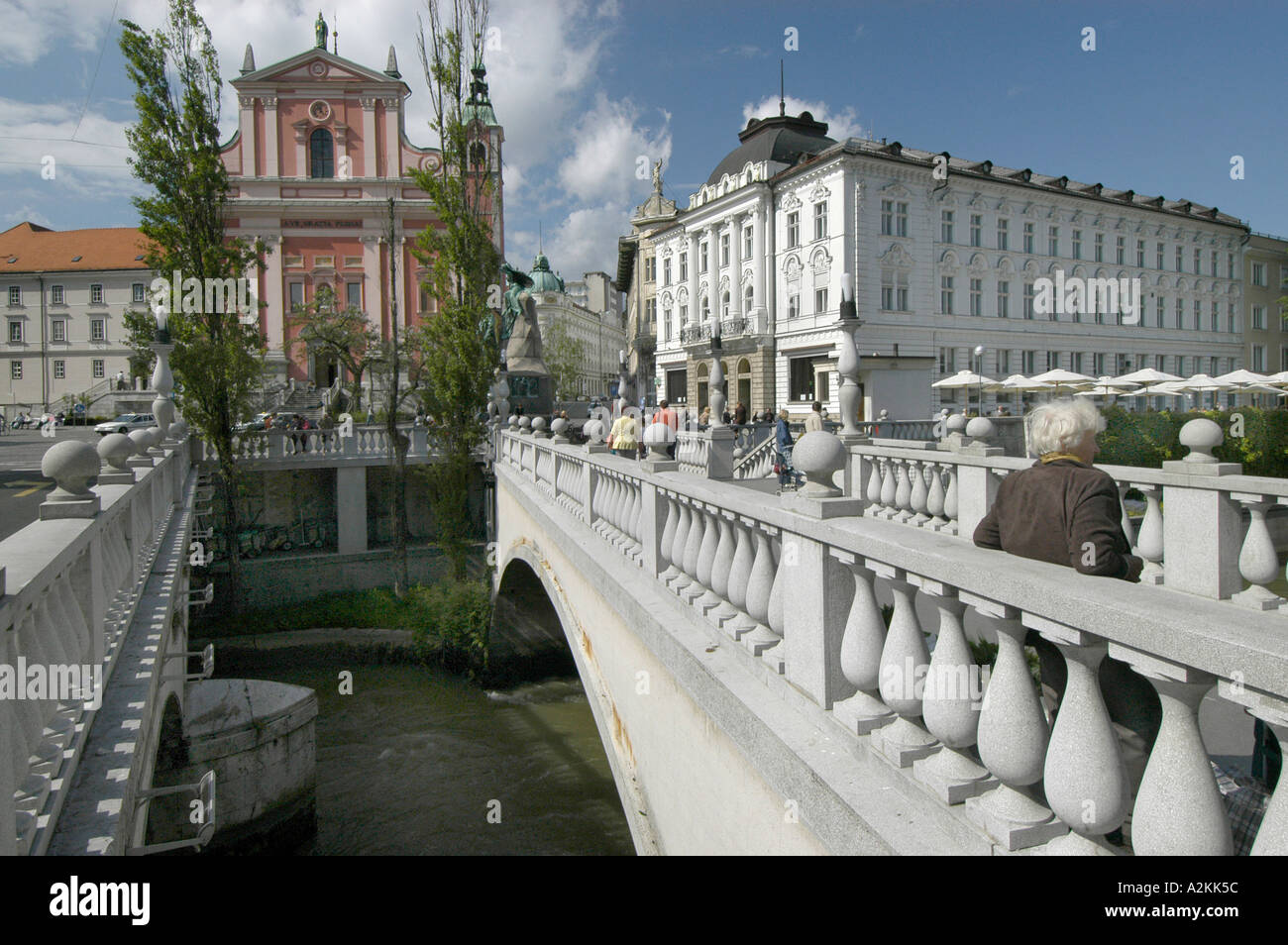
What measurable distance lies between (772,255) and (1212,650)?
43602mm

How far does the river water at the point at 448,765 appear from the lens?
42.1 feet

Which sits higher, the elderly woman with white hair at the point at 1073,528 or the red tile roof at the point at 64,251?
the red tile roof at the point at 64,251

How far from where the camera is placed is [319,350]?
41719mm

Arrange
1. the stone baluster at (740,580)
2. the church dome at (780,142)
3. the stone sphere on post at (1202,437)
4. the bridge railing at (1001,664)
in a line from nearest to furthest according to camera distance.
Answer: the bridge railing at (1001,664) < the stone baluster at (740,580) < the stone sphere on post at (1202,437) < the church dome at (780,142)

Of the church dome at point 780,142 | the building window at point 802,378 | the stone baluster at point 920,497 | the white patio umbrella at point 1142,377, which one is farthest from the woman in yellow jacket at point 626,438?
the church dome at point 780,142

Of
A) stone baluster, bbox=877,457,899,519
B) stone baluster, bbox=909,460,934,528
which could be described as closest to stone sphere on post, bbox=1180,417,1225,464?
stone baluster, bbox=909,460,934,528

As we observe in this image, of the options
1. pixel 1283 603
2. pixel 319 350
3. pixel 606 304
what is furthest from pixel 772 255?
pixel 606 304

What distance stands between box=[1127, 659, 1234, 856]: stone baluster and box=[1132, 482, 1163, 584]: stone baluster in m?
4.87

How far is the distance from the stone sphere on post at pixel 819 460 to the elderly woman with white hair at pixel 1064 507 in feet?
1.85

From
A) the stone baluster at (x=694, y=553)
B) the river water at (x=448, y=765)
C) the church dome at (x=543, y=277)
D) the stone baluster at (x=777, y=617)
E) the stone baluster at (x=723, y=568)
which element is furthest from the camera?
the church dome at (x=543, y=277)

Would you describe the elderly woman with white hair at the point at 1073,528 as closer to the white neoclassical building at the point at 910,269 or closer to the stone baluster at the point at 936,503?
the stone baluster at the point at 936,503

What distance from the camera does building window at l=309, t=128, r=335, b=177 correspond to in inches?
1817

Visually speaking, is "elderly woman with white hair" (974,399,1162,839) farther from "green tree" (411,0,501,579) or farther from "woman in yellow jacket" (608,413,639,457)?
"green tree" (411,0,501,579)

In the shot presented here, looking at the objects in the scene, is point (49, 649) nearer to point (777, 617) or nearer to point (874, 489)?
point (777, 617)
